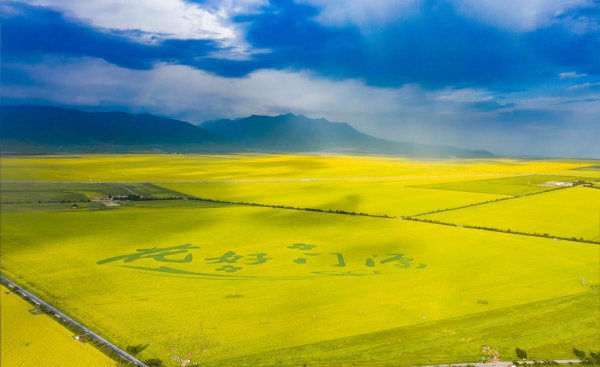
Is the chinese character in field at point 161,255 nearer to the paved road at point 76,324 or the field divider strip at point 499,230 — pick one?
the paved road at point 76,324

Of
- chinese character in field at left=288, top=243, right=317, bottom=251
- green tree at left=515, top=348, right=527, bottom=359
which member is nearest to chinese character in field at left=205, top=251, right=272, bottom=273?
chinese character in field at left=288, top=243, right=317, bottom=251

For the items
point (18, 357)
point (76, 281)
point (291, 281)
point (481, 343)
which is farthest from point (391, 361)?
point (76, 281)

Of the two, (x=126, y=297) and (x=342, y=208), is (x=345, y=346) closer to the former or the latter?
(x=126, y=297)

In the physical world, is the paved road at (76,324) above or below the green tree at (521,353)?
below

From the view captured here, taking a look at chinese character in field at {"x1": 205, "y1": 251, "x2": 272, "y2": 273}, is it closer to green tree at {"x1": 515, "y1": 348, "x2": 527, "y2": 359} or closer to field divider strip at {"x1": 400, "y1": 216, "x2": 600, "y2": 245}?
green tree at {"x1": 515, "y1": 348, "x2": 527, "y2": 359}

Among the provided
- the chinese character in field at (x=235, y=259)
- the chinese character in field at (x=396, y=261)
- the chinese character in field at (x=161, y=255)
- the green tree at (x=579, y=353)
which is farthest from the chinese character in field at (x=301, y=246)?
the green tree at (x=579, y=353)

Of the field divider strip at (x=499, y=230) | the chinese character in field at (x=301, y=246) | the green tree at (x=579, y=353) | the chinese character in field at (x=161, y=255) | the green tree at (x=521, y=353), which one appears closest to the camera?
the green tree at (x=521, y=353)
